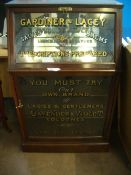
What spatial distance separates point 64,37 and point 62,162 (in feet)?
3.15

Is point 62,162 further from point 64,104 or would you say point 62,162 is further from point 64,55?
point 64,55

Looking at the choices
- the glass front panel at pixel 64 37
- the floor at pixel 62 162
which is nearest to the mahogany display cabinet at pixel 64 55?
the glass front panel at pixel 64 37

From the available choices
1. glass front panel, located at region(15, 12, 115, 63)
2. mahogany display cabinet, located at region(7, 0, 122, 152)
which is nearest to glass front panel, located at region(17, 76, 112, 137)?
mahogany display cabinet, located at region(7, 0, 122, 152)

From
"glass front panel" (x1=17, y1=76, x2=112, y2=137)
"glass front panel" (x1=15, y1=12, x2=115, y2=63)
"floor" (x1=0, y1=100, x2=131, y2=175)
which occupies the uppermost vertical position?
"glass front panel" (x1=15, y1=12, x2=115, y2=63)

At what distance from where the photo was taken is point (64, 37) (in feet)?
6.77

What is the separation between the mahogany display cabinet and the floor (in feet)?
1.05

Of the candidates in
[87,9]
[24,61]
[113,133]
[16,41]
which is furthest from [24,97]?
[113,133]

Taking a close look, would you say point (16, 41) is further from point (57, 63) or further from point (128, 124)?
point (128, 124)

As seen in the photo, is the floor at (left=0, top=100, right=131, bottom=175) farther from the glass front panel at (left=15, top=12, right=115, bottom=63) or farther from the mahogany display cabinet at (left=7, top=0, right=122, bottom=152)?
the glass front panel at (left=15, top=12, right=115, bottom=63)

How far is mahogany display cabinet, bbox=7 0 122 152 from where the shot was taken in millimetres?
2010

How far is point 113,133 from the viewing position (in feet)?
8.78

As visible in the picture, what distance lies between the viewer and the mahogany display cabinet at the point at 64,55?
201 centimetres

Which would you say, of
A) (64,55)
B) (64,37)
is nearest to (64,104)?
(64,55)

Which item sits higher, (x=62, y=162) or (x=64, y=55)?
(x=64, y=55)
